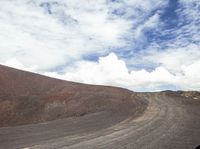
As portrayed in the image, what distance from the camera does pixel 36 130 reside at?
15.1 m

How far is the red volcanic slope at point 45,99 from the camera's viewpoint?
63.3 feet

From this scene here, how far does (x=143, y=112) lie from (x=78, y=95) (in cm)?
599

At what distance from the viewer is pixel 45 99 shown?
21.7 m

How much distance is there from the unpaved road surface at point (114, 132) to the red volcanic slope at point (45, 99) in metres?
1.75

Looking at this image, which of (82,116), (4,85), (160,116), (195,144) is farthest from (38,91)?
(195,144)

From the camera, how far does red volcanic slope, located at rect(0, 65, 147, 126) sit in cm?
1930

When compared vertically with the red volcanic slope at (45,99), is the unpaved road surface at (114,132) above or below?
below

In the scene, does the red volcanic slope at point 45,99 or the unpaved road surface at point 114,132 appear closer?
the unpaved road surface at point 114,132

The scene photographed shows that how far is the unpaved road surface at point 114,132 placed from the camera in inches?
451

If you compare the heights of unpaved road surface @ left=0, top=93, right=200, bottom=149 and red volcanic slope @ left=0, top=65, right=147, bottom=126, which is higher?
red volcanic slope @ left=0, top=65, right=147, bottom=126

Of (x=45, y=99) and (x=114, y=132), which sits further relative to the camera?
(x=45, y=99)

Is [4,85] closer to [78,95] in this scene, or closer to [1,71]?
[1,71]

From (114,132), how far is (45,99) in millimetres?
9093

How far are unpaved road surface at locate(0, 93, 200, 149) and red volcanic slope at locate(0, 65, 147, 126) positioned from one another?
1.75 meters
